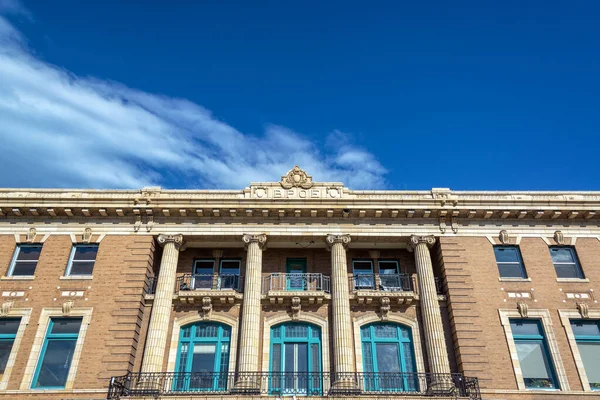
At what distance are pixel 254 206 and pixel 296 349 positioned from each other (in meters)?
6.73

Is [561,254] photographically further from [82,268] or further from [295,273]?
[82,268]

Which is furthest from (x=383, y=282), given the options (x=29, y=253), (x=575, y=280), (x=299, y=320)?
(x=29, y=253)

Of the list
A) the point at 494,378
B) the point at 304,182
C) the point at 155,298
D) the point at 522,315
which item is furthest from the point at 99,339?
the point at 522,315

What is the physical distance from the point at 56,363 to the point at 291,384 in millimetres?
9664

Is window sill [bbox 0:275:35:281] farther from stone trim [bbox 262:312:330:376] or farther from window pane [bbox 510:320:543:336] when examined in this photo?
window pane [bbox 510:320:543:336]

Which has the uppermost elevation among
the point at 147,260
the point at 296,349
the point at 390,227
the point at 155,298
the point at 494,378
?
the point at 390,227

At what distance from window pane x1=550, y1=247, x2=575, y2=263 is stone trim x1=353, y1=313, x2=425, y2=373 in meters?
7.27

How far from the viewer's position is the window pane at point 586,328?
21.4m

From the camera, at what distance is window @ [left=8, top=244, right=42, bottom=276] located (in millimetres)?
22781

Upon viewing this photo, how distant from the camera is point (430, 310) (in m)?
21.8

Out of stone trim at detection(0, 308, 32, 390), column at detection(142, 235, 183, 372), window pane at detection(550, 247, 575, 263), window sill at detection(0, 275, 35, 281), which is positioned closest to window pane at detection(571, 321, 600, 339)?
window pane at detection(550, 247, 575, 263)

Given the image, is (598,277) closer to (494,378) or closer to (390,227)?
(494,378)

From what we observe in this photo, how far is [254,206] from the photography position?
23609mm

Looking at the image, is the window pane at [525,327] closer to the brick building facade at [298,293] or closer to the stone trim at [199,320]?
the brick building facade at [298,293]
